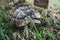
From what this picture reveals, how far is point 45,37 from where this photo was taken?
2451 mm

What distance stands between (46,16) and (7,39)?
0.89m

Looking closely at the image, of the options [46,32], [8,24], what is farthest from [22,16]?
[46,32]

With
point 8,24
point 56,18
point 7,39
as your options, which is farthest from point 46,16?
point 7,39

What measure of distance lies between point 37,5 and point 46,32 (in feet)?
2.48

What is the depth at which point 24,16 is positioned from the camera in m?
2.71

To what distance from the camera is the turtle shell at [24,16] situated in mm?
2600

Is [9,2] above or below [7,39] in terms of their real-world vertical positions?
above

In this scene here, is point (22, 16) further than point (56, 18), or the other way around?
point (56, 18)

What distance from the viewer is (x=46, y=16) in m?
2.96

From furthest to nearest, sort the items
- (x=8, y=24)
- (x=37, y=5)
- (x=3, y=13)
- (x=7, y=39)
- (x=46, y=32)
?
(x=37, y=5) → (x=3, y=13) → (x=8, y=24) → (x=46, y=32) → (x=7, y=39)

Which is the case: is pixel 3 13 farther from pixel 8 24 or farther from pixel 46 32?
pixel 46 32

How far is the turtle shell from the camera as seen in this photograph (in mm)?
2600

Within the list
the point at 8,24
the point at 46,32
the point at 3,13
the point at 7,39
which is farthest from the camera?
the point at 3,13

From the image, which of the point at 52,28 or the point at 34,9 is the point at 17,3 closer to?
the point at 34,9
